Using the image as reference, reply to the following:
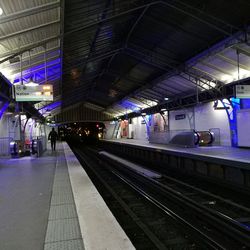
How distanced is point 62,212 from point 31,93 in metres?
8.43

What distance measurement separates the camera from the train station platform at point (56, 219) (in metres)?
3.69

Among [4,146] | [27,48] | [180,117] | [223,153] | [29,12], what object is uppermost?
[29,12]

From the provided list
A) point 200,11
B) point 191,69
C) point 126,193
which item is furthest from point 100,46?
point 126,193

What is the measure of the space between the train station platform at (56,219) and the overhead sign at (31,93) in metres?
5.36

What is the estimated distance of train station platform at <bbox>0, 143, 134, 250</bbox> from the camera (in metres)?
3.69

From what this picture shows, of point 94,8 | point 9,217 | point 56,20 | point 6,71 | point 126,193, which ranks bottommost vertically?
point 126,193

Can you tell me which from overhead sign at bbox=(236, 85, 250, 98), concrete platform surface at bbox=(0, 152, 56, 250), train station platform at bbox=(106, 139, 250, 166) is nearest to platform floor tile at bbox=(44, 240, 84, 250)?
concrete platform surface at bbox=(0, 152, 56, 250)

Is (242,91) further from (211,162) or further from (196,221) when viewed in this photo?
(196,221)

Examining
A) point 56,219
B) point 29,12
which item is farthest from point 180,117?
point 56,219

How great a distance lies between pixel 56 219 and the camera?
4.68 m

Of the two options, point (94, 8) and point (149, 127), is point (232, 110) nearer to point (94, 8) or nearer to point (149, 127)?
point (94, 8)

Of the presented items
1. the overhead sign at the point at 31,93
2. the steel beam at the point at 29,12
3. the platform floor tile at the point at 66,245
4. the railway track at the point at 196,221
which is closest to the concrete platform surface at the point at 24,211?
the platform floor tile at the point at 66,245

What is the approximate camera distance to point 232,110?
16.8 meters

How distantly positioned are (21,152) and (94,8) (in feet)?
31.2
